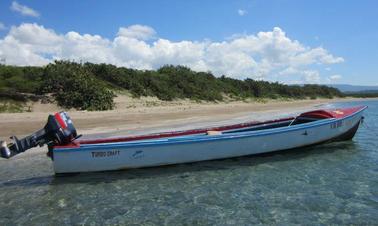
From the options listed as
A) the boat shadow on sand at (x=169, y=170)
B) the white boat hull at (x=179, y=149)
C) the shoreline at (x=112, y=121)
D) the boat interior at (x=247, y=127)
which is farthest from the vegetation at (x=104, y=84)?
the white boat hull at (x=179, y=149)

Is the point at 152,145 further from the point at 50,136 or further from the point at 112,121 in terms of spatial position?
the point at 112,121

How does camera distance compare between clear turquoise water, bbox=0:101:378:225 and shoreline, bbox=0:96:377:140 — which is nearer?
clear turquoise water, bbox=0:101:378:225

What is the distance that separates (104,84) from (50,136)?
1951cm

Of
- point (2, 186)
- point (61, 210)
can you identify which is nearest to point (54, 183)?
point (2, 186)

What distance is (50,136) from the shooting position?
28.1 feet

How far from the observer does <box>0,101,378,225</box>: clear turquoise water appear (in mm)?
6469

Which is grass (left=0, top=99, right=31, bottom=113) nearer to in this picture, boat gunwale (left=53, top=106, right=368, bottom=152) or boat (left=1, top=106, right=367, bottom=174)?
boat (left=1, top=106, right=367, bottom=174)

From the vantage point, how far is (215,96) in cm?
3681

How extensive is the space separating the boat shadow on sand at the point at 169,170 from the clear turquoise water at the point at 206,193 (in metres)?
0.02

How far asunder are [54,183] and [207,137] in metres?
Answer: 3.80

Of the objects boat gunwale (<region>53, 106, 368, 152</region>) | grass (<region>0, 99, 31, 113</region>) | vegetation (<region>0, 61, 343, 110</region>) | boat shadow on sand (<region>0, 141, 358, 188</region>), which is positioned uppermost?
vegetation (<region>0, 61, 343, 110</region>)

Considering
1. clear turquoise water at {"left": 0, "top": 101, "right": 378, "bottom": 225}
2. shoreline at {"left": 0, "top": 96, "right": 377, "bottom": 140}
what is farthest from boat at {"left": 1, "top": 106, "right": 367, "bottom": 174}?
shoreline at {"left": 0, "top": 96, "right": 377, "bottom": 140}

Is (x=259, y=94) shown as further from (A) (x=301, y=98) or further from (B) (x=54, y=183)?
(B) (x=54, y=183)

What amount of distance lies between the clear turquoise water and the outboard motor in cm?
90
